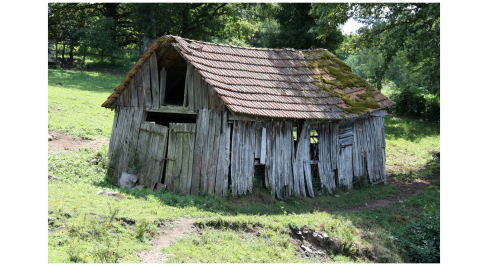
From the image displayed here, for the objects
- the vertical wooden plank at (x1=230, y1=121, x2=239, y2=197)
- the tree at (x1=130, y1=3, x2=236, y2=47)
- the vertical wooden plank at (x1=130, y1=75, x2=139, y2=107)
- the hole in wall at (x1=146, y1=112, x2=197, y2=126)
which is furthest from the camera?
the tree at (x1=130, y1=3, x2=236, y2=47)

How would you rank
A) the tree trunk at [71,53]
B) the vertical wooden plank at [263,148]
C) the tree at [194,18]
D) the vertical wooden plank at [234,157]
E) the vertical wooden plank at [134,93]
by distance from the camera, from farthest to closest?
the tree trunk at [71,53] < the tree at [194,18] < the vertical wooden plank at [134,93] < the vertical wooden plank at [263,148] < the vertical wooden plank at [234,157]

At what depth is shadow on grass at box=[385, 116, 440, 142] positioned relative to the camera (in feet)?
79.5

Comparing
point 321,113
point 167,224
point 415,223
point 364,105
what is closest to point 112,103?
point 167,224

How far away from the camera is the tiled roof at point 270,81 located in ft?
44.1

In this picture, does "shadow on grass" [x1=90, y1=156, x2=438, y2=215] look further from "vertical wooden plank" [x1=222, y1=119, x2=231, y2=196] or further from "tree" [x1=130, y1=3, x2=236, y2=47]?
"tree" [x1=130, y1=3, x2=236, y2=47]

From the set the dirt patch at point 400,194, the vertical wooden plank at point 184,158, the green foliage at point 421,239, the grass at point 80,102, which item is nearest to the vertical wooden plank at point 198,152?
the vertical wooden plank at point 184,158

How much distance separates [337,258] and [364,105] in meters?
6.65

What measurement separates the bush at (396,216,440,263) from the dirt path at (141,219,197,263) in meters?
5.17

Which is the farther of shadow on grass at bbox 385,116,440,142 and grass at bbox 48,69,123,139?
shadow on grass at bbox 385,116,440,142

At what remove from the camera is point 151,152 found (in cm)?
1391

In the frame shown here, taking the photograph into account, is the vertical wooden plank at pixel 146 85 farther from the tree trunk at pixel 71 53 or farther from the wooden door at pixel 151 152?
the tree trunk at pixel 71 53

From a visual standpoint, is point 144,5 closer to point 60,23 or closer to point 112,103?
point 60,23

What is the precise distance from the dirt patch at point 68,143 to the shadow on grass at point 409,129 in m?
14.0

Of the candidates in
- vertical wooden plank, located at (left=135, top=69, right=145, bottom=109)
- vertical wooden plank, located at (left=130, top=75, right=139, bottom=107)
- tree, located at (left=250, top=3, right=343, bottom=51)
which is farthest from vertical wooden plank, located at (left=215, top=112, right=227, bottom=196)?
tree, located at (left=250, top=3, right=343, bottom=51)
